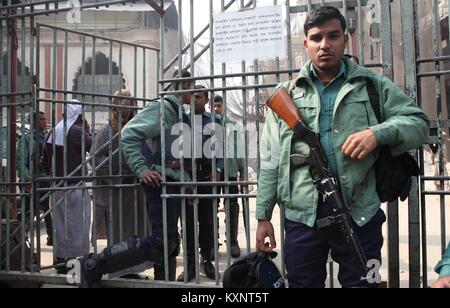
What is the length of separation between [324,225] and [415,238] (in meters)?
1.03

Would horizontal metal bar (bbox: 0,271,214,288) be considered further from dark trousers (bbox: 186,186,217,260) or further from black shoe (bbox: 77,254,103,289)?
dark trousers (bbox: 186,186,217,260)

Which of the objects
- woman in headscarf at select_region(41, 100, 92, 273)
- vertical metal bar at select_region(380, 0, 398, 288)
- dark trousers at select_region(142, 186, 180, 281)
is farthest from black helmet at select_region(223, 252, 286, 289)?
woman in headscarf at select_region(41, 100, 92, 273)

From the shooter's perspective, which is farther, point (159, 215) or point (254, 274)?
point (159, 215)

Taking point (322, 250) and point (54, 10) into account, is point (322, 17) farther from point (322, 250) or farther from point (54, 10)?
point (54, 10)

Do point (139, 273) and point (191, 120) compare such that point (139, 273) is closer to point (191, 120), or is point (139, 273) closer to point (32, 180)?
point (32, 180)

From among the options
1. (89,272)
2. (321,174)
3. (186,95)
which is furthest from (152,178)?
(321,174)

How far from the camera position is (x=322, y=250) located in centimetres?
240

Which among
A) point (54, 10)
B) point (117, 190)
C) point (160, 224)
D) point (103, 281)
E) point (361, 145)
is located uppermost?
point (54, 10)

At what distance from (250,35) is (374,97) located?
112cm

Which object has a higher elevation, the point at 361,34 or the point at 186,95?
the point at 361,34

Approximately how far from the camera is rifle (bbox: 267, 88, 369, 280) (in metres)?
2.27

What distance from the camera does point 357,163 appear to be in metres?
2.32

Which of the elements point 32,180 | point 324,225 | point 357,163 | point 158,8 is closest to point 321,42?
point 357,163

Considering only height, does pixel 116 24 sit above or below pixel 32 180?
above
